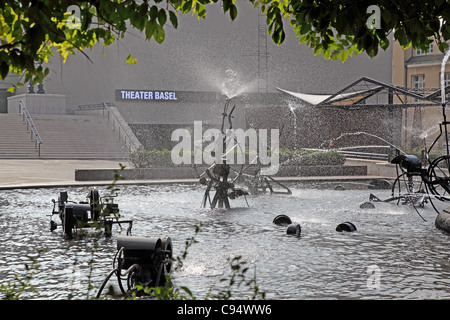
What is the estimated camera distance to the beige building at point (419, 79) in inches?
1799

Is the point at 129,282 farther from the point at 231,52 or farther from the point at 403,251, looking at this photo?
the point at 231,52

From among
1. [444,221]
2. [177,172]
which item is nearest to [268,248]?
[444,221]

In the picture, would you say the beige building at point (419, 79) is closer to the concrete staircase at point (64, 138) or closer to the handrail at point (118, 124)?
the handrail at point (118, 124)

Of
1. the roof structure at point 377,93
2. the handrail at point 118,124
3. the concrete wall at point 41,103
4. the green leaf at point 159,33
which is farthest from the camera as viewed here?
the concrete wall at point 41,103

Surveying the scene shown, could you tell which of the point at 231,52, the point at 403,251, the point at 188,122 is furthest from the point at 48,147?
the point at 403,251

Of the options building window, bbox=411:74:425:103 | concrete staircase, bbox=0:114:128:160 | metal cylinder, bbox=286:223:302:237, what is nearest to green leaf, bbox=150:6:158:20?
metal cylinder, bbox=286:223:302:237

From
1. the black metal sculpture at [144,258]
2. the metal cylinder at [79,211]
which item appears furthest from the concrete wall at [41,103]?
the black metal sculpture at [144,258]

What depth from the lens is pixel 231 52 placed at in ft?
173

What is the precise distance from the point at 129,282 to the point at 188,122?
148ft

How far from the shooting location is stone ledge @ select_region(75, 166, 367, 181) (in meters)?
21.8

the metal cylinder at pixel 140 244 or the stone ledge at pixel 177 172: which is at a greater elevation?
the stone ledge at pixel 177 172

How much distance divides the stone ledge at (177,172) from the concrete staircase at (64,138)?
16.1 m

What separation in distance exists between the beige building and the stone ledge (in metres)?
19.5

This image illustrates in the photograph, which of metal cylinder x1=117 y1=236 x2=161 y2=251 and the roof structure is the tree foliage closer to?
metal cylinder x1=117 y1=236 x2=161 y2=251
